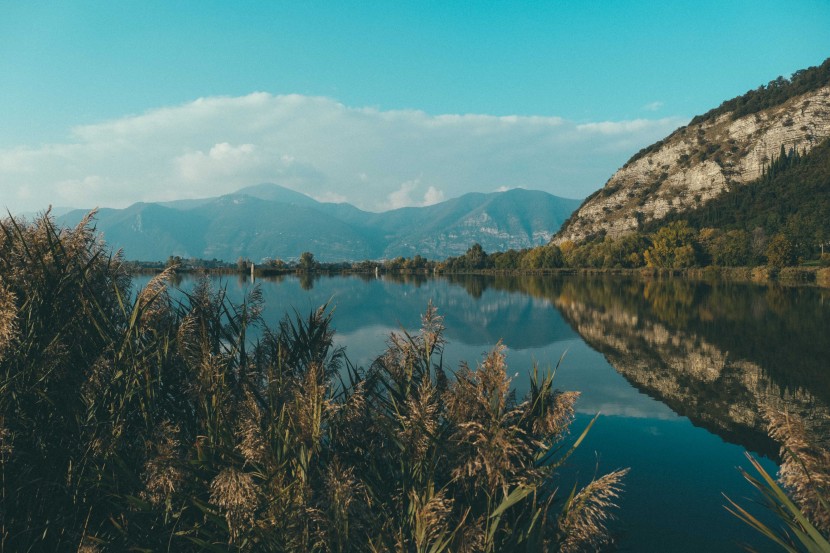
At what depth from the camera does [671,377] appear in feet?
118

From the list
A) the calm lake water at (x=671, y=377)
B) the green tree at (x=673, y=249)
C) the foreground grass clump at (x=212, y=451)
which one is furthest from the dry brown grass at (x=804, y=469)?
the green tree at (x=673, y=249)

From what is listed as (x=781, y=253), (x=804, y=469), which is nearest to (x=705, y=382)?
(x=804, y=469)

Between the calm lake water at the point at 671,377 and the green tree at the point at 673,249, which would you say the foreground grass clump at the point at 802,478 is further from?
the green tree at the point at 673,249

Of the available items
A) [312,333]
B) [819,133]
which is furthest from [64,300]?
[819,133]

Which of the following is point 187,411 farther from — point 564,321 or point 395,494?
point 564,321

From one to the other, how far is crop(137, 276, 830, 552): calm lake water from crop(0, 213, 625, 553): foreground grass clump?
335 cm

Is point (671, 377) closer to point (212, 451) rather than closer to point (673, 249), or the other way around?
point (212, 451)

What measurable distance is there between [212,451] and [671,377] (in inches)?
1469

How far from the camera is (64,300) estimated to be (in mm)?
9289

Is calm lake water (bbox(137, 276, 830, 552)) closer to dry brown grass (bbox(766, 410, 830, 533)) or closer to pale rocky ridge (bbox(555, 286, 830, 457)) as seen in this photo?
pale rocky ridge (bbox(555, 286, 830, 457))

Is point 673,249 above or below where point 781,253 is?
above

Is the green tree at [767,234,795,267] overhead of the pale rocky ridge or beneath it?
overhead

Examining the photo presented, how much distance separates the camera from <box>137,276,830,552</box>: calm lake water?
16922mm

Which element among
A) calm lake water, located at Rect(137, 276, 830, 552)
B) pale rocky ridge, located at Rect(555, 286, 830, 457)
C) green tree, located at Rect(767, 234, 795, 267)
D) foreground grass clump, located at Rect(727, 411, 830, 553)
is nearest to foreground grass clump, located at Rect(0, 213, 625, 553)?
foreground grass clump, located at Rect(727, 411, 830, 553)
